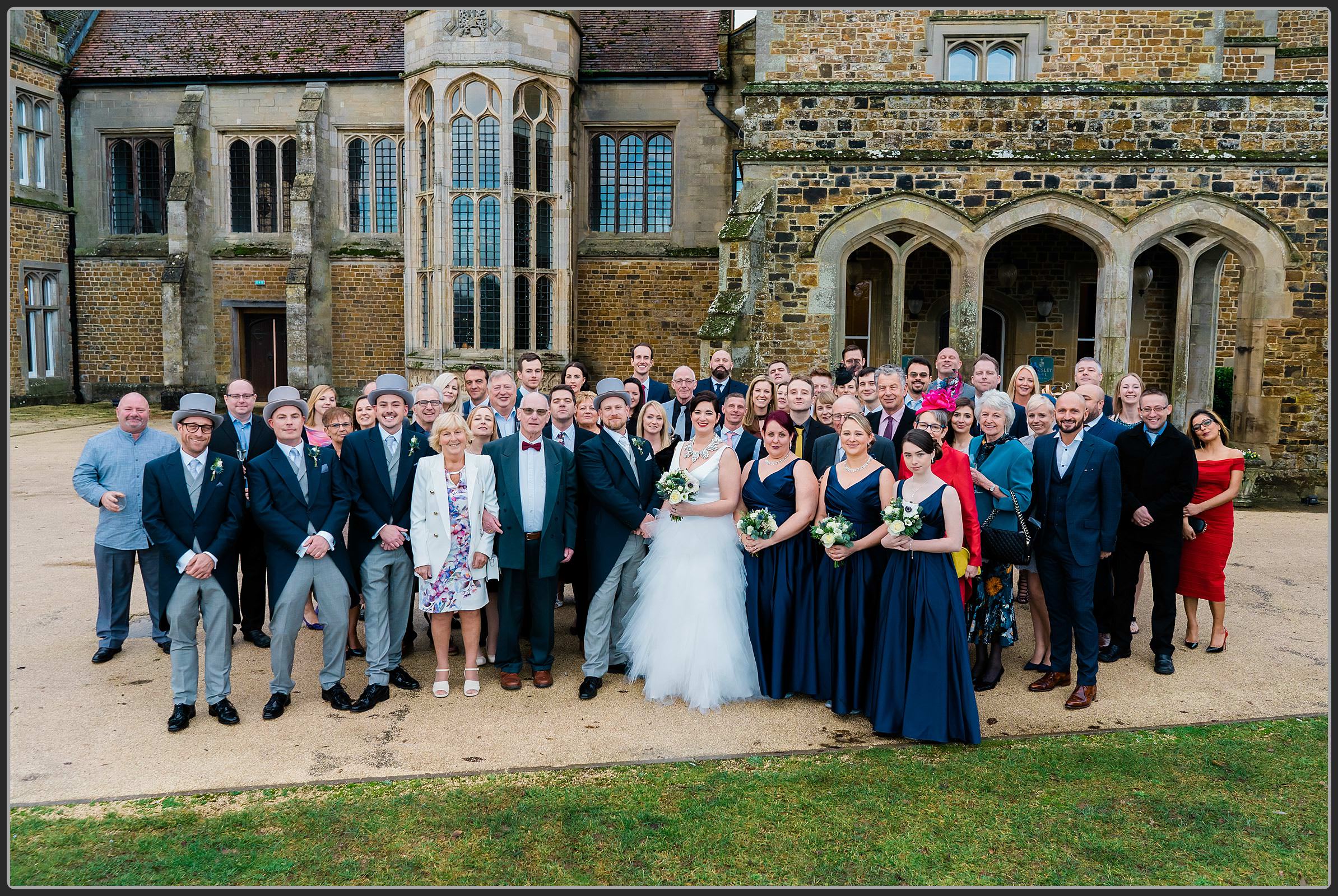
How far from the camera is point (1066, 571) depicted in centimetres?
605

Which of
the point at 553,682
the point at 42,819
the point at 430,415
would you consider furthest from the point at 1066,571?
the point at 42,819

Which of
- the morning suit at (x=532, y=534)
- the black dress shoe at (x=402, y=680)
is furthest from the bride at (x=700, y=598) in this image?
the black dress shoe at (x=402, y=680)

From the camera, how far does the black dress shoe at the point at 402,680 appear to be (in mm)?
6207

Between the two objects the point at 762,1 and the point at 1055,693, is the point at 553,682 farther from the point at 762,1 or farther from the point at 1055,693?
the point at 762,1

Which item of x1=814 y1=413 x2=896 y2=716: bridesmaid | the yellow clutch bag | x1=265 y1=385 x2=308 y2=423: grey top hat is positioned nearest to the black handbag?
the yellow clutch bag

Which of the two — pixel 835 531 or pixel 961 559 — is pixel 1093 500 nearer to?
pixel 961 559

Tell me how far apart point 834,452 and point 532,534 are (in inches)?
82.1

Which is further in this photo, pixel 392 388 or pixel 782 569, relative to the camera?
pixel 392 388

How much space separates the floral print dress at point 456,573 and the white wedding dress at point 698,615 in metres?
1.12

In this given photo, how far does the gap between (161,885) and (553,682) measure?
2797 mm

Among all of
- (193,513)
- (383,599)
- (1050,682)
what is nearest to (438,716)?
(383,599)

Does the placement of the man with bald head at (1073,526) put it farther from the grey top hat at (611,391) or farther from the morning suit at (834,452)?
the grey top hat at (611,391)

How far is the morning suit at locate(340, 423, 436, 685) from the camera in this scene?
593 centimetres

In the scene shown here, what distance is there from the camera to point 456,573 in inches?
236
